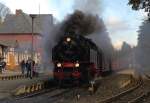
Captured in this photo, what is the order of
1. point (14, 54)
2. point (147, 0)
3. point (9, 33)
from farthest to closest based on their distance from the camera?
point (9, 33) → point (14, 54) → point (147, 0)

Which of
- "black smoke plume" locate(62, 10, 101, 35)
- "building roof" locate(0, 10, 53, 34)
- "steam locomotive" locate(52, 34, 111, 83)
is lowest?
"steam locomotive" locate(52, 34, 111, 83)

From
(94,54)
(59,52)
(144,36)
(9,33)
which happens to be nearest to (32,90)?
(59,52)

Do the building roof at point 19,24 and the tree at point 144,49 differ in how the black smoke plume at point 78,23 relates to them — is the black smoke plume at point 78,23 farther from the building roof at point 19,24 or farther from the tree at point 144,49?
the building roof at point 19,24

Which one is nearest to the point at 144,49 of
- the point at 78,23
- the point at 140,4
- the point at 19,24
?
the point at 19,24

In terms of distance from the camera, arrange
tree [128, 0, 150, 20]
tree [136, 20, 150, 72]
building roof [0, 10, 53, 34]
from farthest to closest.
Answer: tree [136, 20, 150, 72] → building roof [0, 10, 53, 34] → tree [128, 0, 150, 20]

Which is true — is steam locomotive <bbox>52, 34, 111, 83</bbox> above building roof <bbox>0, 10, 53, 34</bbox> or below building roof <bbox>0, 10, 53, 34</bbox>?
below

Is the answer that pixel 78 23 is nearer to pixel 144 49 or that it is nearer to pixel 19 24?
pixel 19 24

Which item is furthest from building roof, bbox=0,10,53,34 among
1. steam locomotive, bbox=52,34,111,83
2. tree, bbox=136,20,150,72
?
steam locomotive, bbox=52,34,111,83

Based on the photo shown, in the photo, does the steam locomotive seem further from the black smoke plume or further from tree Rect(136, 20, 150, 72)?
tree Rect(136, 20, 150, 72)

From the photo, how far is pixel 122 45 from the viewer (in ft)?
227

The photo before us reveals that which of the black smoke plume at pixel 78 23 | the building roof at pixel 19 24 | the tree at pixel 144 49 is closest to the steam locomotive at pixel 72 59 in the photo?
the black smoke plume at pixel 78 23

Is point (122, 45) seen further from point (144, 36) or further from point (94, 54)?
point (144, 36)

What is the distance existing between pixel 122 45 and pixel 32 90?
3747cm

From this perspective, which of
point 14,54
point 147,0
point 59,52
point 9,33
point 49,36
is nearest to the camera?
point 147,0
